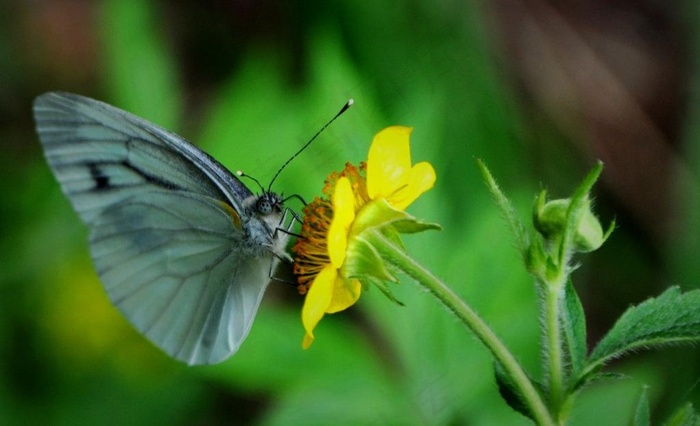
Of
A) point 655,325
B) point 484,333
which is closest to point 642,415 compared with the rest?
point 655,325

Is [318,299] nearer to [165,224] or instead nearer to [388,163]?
[388,163]

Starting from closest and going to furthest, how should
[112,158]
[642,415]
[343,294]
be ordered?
1. [642,415]
2. [343,294]
3. [112,158]

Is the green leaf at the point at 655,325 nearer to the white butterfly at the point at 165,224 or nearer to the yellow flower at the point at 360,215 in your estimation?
the yellow flower at the point at 360,215

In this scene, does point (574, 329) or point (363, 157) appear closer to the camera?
point (574, 329)

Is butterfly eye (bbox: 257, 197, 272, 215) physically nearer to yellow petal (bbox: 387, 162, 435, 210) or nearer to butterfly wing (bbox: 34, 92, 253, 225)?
butterfly wing (bbox: 34, 92, 253, 225)

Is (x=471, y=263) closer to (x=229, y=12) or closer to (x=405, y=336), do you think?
(x=405, y=336)

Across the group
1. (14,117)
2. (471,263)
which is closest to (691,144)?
(471,263)
